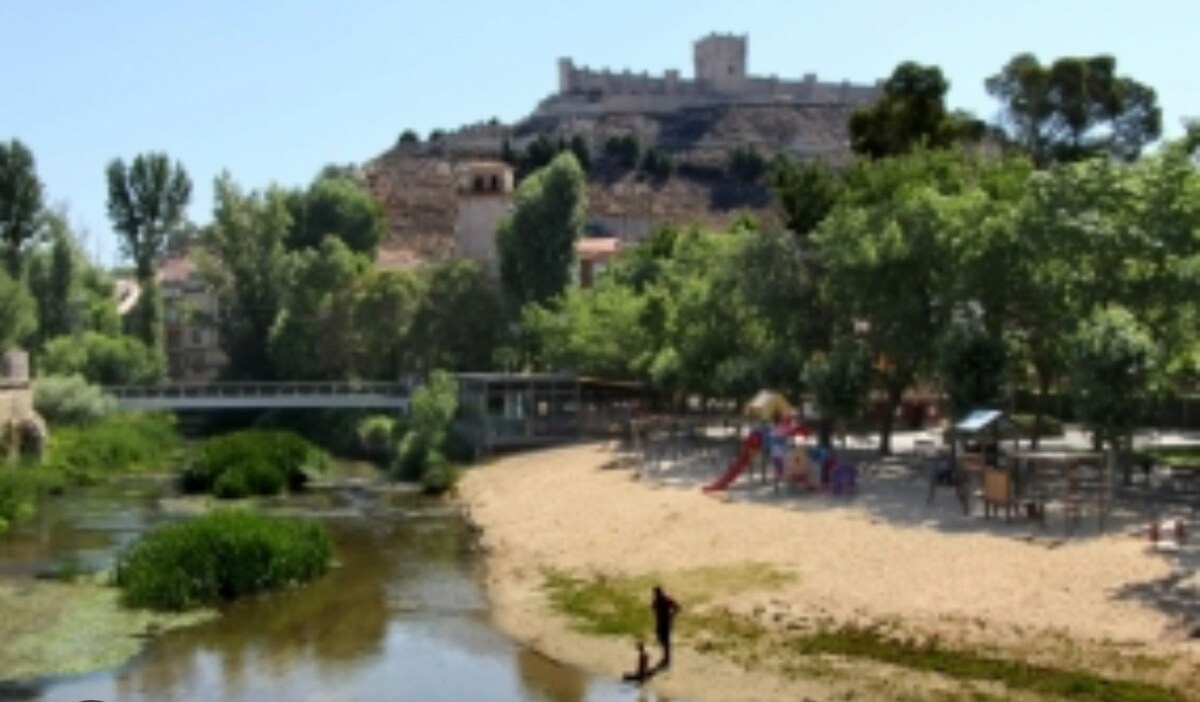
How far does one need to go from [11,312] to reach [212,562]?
39467mm

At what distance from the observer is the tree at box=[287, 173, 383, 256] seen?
297ft

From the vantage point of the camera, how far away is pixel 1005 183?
44.6 meters

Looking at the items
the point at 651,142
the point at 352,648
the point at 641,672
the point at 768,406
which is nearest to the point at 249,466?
the point at 768,406

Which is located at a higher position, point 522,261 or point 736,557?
point 522,261

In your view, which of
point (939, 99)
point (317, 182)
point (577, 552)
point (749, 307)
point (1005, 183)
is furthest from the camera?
point (317, 182)

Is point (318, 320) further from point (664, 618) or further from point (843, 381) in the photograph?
point (664, 618)

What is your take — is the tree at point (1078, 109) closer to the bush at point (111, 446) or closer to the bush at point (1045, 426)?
the bush at point (1045, 426)

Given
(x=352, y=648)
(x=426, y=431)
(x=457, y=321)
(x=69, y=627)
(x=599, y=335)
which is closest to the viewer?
(x=352, y=648)

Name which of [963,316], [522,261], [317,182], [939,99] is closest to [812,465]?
[963,316]

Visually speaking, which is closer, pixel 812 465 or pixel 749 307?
pixel 812 465

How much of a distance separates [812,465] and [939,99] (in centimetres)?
2980

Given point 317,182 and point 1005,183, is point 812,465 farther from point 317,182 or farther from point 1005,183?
point 317,182

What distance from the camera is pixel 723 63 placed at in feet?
609

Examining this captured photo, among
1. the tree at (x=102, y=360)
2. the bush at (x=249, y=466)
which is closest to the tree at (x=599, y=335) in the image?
the bush at (x=249, y=466)
